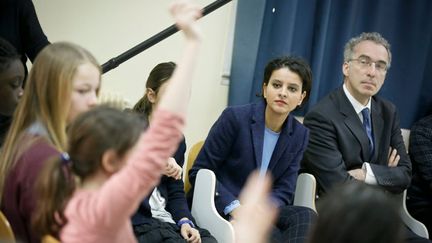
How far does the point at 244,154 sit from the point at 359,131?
1.99ft

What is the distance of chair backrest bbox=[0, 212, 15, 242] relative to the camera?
1.22m

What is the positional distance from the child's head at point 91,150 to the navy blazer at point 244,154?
45.0 inches

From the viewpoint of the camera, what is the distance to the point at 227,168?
2379mm

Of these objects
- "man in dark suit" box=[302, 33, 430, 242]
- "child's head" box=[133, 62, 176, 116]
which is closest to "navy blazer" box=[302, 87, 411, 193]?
"man in dark suit" box=[302, 33, 430, 242]

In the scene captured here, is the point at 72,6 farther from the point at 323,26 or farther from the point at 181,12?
the point at 181,12

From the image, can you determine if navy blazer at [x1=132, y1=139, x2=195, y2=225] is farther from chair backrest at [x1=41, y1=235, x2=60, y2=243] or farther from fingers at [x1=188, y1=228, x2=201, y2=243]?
chair backrest at [x1=41, y1=235, x2=60, y2=243]

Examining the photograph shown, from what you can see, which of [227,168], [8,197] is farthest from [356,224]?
[227,168]

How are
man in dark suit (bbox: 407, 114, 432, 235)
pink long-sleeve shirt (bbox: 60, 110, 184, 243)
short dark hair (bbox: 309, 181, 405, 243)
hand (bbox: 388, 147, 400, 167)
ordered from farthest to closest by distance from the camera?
1. man in dark suit (bbox: 407, 114, 432, 235)
2. hand (bbox: 388, 147, 400, 167)
3. pink long-sleeve shirt (bbox: 60, 110, 184, 243)
4. short dark hair (bbox: 309, 181, 405, 243)

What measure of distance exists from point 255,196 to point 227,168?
1.44 metres

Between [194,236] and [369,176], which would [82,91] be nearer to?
[194,236]

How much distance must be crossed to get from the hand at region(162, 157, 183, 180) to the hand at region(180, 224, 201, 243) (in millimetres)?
196

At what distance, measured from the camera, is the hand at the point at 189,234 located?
209 centimetres

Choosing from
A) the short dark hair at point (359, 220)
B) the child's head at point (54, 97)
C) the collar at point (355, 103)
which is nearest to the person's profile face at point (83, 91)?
the child's head at point (54, 97)

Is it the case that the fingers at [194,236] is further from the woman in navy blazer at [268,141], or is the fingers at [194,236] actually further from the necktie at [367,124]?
the necktie at [367,124]
